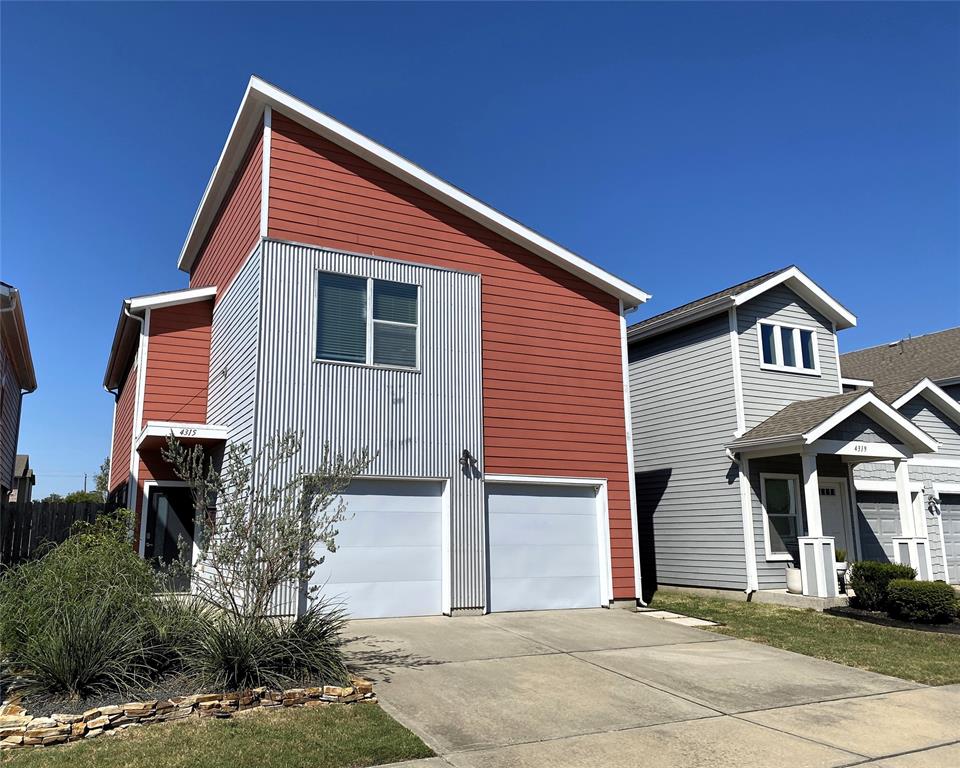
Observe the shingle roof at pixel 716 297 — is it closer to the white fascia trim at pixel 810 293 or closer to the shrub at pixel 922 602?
the white fascia trim at pixel 810 293

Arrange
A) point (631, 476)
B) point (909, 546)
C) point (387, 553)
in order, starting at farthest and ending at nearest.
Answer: point (909, 546) < point (631, 476) < point (387, 553)

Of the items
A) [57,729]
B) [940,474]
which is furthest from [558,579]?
[940,474]

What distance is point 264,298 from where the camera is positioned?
36.1 feet

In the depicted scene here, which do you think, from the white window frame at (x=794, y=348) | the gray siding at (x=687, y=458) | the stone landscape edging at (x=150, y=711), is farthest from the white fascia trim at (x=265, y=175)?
the white window frame at (x=794, y=348)

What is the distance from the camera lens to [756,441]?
14.3m

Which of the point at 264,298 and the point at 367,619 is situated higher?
the point at 264,298

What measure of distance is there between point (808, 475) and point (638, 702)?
8446mm

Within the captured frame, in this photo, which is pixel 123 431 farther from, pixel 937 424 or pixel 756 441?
pixel 937 424

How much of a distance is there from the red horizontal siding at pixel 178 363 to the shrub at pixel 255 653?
6.92 metres

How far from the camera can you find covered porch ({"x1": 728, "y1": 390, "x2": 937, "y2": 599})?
13.6 meters

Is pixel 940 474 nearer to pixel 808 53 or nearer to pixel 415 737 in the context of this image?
pixel 808 53

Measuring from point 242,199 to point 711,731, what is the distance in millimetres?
11054

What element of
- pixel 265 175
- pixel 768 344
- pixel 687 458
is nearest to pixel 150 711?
pixel 265 175

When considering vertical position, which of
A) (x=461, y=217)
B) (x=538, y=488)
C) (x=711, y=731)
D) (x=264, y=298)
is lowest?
(x=711, y=731)
